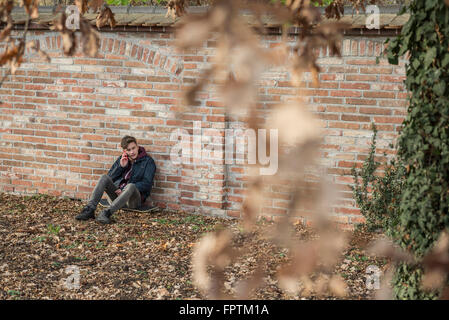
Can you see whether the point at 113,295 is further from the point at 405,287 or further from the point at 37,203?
the point at 37,203

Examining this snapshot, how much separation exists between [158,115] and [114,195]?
1017 millimetres

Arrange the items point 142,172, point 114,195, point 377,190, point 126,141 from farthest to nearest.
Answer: point 114,195 < point 142,172 < point 126,141 < point 377,190

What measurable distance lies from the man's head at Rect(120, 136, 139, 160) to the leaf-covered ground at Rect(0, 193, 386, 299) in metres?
0.69

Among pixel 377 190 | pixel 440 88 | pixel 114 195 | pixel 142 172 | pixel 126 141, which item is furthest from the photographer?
pixel 114 195

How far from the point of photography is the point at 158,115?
18.6 feet

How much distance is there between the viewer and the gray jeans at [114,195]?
Answer: 539 centimetres

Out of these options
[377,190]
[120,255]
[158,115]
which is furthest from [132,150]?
[377,190]

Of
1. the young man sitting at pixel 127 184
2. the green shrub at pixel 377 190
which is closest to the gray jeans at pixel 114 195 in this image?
the young man sitting at pixel 127 184

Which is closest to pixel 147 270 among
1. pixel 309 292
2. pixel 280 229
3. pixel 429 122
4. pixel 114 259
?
pixel 114 259

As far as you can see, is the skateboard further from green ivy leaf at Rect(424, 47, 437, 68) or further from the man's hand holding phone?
green ivy leaf at Rect(424, 47, 437, 68)

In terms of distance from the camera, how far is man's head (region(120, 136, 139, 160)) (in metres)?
5.48

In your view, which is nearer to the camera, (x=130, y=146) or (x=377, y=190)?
(x=377, y=190)

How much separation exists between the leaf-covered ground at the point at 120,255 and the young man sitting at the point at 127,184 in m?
0.15

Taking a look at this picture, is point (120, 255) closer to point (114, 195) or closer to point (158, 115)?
point (114, 195)
